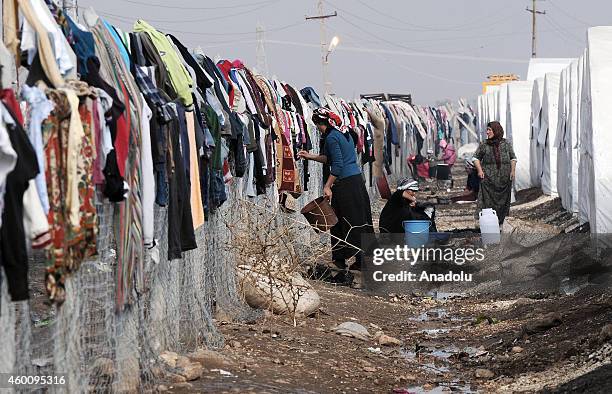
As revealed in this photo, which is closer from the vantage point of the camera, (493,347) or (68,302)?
(68,302)

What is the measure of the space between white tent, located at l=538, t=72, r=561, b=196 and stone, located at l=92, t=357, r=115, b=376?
626 inches

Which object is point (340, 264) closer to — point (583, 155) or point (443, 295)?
point (443, 295)

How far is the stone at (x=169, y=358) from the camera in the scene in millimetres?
6543

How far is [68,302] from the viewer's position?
5160 mm

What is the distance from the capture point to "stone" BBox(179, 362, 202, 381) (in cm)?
645

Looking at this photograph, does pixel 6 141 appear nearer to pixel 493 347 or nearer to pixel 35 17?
pixel 35 17

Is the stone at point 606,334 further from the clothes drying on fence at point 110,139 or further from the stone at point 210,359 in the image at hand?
the clothes drying on fence at point 110,139

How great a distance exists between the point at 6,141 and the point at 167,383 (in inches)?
96.0

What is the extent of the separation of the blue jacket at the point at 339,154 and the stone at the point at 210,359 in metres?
4.93

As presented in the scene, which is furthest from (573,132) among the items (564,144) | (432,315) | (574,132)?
(432,315)

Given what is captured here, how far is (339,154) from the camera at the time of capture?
11.9 meters

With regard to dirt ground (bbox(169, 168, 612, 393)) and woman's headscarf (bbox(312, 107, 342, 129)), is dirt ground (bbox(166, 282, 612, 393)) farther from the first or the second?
woman's headscarf (bbox(312, 107, 342, 129))

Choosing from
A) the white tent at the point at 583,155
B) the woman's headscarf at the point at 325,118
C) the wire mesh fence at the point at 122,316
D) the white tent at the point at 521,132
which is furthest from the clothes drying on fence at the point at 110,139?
the white tent at the point at 521,132

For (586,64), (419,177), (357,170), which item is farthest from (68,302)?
(419,177)
